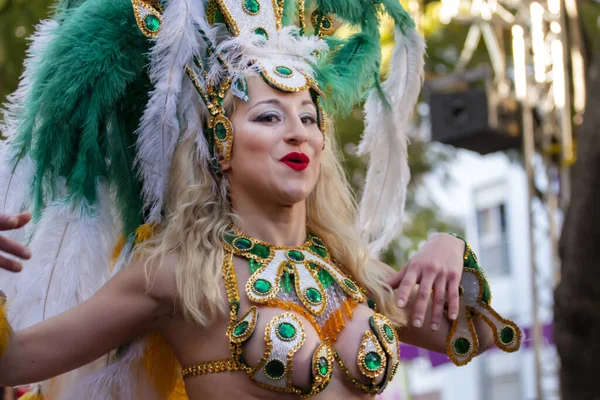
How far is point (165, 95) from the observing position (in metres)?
3.39

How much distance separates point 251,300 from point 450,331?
2.48 ft

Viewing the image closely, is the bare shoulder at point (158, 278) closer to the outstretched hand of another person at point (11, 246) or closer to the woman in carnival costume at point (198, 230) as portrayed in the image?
the woman in carnival costume at point (198, 230)

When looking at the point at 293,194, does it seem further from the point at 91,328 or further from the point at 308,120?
the point at 91,328

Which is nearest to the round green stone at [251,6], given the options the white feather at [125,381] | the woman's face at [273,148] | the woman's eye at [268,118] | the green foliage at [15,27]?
the woman's face at [273,148]

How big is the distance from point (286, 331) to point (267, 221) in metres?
0.41

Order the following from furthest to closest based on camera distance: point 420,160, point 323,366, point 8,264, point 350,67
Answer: point 420,160, point 350,67, point 323,366, point 8,264

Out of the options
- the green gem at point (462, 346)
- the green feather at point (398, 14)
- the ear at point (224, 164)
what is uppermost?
the green feather at point (398, 14)

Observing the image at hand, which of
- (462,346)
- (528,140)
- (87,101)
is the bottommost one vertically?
(528,140)

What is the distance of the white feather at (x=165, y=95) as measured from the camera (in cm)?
340

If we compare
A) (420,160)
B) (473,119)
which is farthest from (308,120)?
(420,160)

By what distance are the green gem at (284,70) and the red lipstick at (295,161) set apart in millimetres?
272

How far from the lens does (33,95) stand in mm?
3520

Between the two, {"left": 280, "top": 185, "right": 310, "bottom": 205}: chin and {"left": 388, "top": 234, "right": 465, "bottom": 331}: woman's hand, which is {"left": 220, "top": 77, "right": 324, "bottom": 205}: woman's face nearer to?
{"left": 280, "top": 185, "right": 310, "bottom": 205}: chin

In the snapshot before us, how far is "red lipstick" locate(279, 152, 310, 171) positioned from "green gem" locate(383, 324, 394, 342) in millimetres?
534
